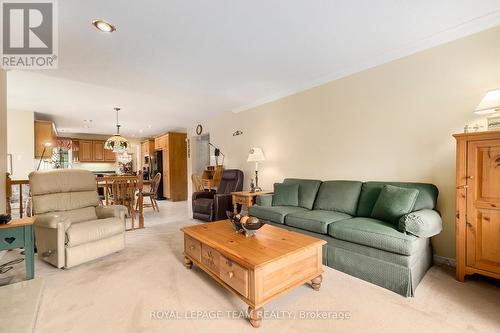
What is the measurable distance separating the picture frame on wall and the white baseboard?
1.34m

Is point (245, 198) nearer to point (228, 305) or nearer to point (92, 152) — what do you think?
point (228, 305)

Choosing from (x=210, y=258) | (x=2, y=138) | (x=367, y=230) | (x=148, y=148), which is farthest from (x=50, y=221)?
(x=148, y=148)

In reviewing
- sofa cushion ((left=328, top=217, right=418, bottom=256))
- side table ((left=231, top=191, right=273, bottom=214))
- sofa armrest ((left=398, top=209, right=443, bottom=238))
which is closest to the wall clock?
side table ((left=231, top=191, right=273, bottom=214))

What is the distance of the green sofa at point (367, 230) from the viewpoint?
1.88 m

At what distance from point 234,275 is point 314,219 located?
1.18 metres

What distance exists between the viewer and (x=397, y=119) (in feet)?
8.87

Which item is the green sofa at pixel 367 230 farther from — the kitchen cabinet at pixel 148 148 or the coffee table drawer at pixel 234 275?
the kitchen cabinet at pixel 148 148

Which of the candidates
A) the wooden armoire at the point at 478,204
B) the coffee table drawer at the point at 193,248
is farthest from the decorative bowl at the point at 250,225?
the wooden armoire at the point at 478,204

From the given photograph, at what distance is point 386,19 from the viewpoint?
2.07 m

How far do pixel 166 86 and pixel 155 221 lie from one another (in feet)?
8.46

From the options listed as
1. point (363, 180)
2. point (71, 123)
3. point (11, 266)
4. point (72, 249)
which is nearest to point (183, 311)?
point (72, 249)

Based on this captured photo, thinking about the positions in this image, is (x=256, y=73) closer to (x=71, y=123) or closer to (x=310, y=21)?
(x=310, y=21)

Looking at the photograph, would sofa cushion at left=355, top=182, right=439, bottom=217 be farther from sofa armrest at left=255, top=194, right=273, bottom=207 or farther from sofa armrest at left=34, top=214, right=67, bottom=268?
sofa armrest at left=34, top=214, right=67, bottom=268

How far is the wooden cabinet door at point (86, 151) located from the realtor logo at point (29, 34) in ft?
20.5
